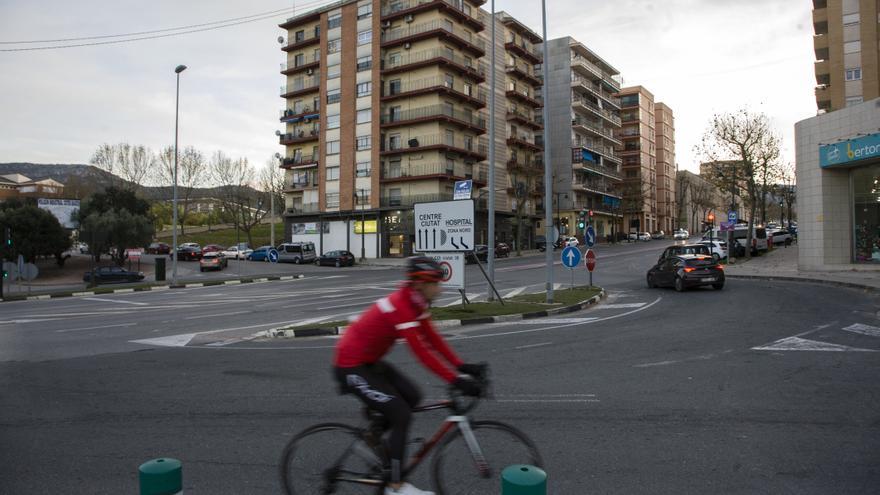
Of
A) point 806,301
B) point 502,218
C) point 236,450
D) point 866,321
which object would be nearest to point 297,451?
point 236,450

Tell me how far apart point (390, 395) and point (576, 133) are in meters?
77.4

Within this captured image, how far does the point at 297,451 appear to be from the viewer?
11.9 ft

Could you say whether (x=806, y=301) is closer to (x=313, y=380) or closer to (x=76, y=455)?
(x=313, y=380)

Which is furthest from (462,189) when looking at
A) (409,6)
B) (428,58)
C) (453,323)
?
(409,6)

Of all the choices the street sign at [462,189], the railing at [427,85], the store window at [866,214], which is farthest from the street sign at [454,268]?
the railing at [427,85]

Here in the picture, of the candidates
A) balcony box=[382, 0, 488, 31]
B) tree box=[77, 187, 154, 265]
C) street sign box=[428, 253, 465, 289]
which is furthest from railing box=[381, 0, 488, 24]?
street sign box=[428, 253, 465, 289]

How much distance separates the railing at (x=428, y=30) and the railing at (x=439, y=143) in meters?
9.87

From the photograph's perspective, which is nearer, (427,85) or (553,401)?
(553,401)

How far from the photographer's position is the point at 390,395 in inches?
139

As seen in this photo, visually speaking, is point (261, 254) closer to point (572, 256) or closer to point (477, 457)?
point (572, 256)

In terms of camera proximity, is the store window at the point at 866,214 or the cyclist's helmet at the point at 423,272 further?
the store window at the point at 866,214

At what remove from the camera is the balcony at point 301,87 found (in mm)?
60781

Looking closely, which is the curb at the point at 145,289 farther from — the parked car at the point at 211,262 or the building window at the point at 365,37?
the building window at the point at 365,37

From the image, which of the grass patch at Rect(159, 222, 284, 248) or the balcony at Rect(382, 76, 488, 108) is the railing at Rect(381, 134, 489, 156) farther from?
the grass patch at Rect(159, 222, 284, 248)
